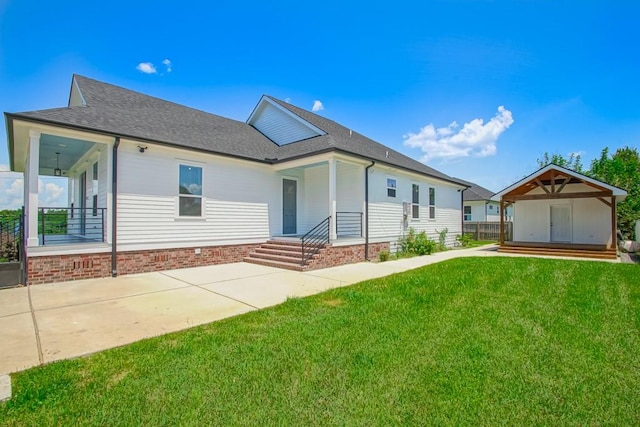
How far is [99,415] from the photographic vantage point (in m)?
2.35

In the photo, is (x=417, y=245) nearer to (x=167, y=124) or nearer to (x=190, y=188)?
(x=190, y=188)

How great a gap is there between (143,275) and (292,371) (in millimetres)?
6927

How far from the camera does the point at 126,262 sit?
8281 millimetres

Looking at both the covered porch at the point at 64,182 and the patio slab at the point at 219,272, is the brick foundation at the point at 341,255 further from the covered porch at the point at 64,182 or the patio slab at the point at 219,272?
the covered porch at the point at 64,182

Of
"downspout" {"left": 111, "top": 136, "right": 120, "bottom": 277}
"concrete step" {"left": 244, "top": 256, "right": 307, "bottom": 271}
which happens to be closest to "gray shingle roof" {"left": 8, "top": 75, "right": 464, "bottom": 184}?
"downspout" {"left": 111, "top": 136, "right": 120, "bottom": 277}

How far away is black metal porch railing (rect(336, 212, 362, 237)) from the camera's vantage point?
39.0 feet

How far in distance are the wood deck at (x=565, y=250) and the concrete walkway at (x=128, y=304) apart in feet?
28.2

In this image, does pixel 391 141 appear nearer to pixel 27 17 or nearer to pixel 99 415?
pixel 27 17

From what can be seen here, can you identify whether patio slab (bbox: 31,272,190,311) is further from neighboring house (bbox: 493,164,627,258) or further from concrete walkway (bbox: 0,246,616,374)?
neighboring house (bbox: 493,164,627,258)

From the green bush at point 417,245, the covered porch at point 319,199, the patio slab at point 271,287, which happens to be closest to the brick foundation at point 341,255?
the covered porch at point 319,199

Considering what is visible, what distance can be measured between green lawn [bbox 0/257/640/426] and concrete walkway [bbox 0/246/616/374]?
1.84 feet

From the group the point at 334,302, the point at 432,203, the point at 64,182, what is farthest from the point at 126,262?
the point at 432,203

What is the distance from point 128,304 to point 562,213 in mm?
19119

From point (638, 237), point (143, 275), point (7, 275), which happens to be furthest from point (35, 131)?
point (638, 237)
